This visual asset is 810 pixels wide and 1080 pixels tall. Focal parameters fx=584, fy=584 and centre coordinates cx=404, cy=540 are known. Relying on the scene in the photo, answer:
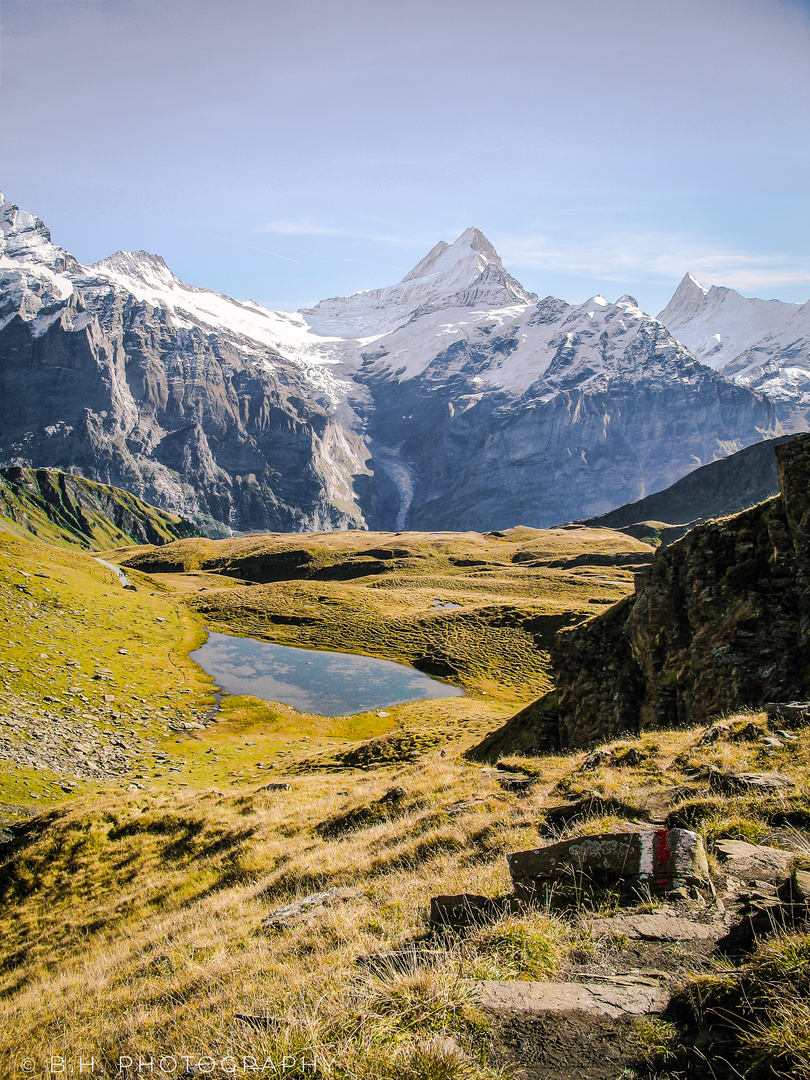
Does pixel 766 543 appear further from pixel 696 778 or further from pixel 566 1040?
pixel 566 1040

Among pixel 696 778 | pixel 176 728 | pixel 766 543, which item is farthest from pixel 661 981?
pixel 176 728

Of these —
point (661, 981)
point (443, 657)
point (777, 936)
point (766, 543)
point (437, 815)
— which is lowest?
point (443, 657)

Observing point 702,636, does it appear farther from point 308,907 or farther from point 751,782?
point 308,907

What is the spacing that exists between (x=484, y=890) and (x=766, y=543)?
→ 1897cm

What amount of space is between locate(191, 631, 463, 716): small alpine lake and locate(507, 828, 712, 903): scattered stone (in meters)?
56.0

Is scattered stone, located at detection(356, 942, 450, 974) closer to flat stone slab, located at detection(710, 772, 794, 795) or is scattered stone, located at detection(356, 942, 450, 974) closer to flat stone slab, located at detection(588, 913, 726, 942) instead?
flat stone slab, located at detection(588, 913, 726, 942)

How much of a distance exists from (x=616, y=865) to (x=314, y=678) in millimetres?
69139

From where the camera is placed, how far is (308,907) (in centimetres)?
1136

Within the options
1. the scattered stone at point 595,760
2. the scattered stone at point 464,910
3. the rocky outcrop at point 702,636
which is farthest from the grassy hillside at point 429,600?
the scattered stone at point 464,910

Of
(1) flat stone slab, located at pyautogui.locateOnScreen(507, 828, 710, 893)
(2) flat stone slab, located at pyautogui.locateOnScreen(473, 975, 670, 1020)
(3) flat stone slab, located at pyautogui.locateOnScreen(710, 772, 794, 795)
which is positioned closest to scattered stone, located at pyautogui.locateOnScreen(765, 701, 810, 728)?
(3) flat stone slab, located at pyautogui.locateOnScreen(710, 772, 794, 795)

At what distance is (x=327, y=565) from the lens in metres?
173

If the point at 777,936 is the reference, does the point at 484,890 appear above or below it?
below

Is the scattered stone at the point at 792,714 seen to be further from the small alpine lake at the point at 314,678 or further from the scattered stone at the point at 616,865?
the small alpine lake at the point at 314,678

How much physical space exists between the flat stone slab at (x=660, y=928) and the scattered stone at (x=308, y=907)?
5.61 meters
